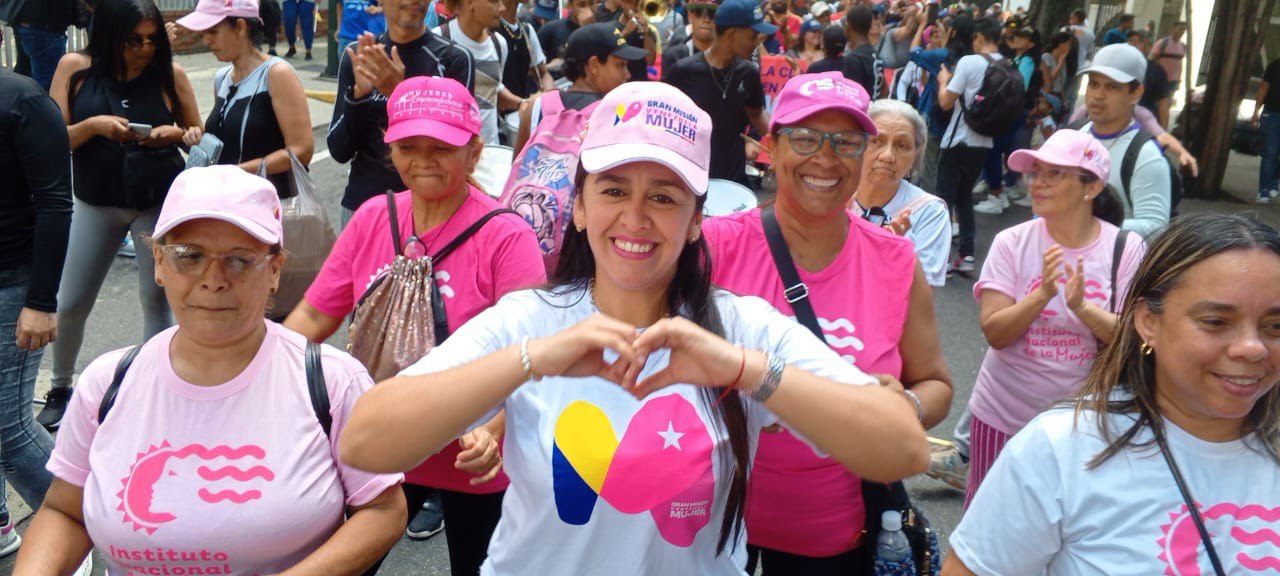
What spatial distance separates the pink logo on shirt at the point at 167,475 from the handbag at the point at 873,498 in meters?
1.33

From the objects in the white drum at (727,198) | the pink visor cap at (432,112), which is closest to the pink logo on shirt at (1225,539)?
the pink visor cap at (432,112)

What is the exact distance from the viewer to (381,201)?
3551 millimetres

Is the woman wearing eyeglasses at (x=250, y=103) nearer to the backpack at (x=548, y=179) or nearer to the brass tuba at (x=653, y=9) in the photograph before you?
the backpack at (x=548, y=179)

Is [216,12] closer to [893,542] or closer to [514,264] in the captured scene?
[514,264]

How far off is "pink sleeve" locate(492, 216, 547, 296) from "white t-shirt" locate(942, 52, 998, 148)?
6367 mm

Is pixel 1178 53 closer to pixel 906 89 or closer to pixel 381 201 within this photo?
pixel 906 89

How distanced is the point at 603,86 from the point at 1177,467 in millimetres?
3980

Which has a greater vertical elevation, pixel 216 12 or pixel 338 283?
pixel 216 12

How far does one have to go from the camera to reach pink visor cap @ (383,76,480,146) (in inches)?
137

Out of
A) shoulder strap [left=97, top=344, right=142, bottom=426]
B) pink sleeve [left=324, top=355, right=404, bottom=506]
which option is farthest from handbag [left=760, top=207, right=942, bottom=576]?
shoulder strap [left=97, top=344, right=142, bottom=426]

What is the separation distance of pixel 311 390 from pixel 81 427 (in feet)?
1.71

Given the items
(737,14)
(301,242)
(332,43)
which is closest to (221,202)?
(301,242)

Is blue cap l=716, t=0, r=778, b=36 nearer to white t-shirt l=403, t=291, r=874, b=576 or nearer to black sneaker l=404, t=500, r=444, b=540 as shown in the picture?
black sneaker l=404, t=500, r=444, b=540

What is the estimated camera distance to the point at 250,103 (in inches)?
190
